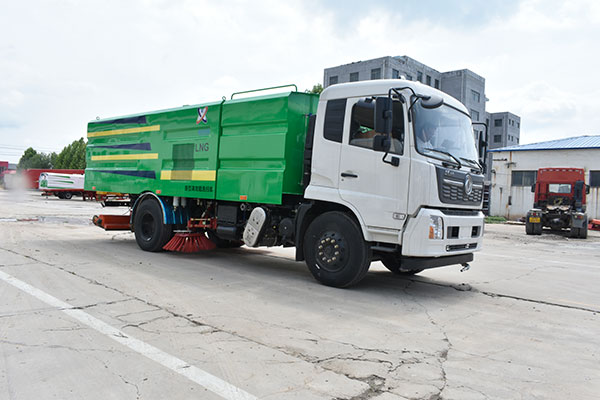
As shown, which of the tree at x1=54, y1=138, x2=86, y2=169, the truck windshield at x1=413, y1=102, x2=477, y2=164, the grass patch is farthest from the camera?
the tree at x1=54, y1=138, x2=86, y2=169

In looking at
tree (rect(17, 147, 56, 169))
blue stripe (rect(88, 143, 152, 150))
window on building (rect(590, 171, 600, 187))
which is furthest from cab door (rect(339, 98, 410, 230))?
tree (rect(17, 147, 56, 169))

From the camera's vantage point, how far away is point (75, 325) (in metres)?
4.40

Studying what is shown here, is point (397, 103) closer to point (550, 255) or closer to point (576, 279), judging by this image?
point (576, 279)

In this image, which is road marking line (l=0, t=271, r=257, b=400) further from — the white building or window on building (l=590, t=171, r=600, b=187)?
window on building (l=590, t=171, r=600, b=187)

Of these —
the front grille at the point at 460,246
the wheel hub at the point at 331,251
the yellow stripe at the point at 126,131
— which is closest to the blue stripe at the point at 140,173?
the yellow stripe at the point at 126,131

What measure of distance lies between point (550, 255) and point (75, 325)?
12174mm

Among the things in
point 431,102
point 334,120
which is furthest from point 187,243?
point 431,102

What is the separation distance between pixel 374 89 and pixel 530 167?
100ft

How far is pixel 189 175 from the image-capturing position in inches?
340

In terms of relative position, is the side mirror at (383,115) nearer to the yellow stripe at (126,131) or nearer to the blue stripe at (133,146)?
the yellow stripe at (126,131)

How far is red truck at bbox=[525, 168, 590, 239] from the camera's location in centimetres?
1898

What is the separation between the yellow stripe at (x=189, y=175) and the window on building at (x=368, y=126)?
9.89 ft

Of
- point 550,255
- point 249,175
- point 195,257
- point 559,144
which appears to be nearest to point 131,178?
point 195,257

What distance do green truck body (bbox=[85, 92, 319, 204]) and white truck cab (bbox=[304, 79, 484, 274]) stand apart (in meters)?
0.57
